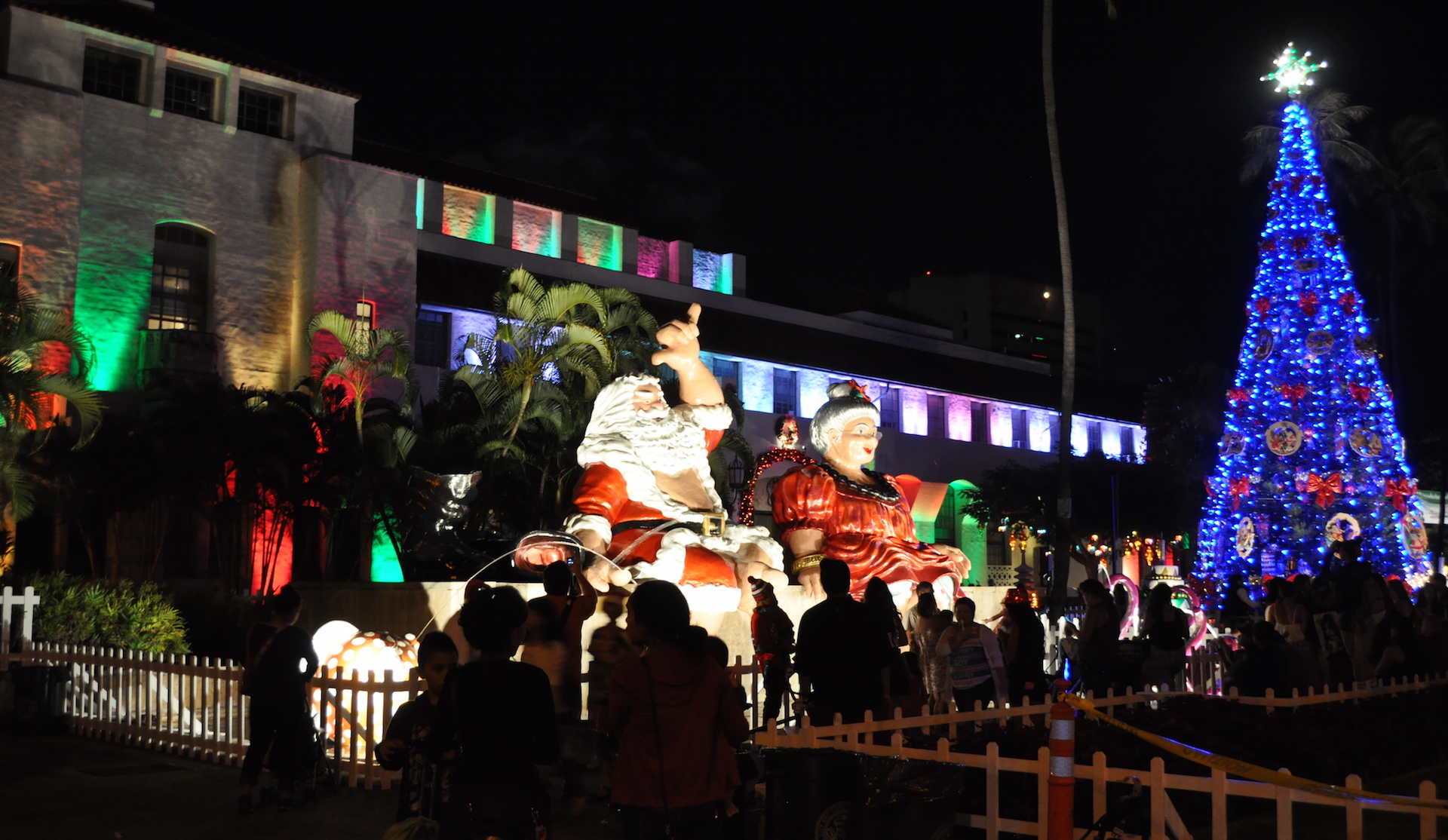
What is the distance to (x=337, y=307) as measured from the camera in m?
24.6

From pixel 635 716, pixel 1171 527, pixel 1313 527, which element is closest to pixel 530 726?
pixel 635 716

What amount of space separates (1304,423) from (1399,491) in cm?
191

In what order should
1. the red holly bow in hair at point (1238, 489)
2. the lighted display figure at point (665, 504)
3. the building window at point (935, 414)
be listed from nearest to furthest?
the lighted display figure at point (665, 504) → the red holly bow in hair at point (1238, 489) → the building window at point (935, 414)

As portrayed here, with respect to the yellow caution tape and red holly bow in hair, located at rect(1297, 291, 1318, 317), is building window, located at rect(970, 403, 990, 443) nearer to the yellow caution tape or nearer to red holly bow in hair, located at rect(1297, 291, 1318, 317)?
red holly bow in hair, located at rect(1297, 291, 1318, 317)

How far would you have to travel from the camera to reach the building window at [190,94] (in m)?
24.0

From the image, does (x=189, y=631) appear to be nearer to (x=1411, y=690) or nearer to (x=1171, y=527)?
(x=1411, y=690)

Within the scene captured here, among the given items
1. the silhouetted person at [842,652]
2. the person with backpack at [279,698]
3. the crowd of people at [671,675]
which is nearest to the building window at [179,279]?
the crowd of people at [671,675]

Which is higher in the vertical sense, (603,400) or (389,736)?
(603,400)

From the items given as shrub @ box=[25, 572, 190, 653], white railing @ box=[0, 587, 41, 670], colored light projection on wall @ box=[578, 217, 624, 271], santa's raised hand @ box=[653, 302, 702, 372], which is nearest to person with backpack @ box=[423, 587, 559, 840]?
santa's raised hand @ box=[653, 302, 702, 372]

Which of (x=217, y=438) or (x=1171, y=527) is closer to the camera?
(x=217, y=438)

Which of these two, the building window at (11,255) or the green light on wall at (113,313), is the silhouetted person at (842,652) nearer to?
the building window at (11,255)

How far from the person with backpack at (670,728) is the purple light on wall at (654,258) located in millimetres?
31598

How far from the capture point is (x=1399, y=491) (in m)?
21.5

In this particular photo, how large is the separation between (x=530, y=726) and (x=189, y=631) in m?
11.0
